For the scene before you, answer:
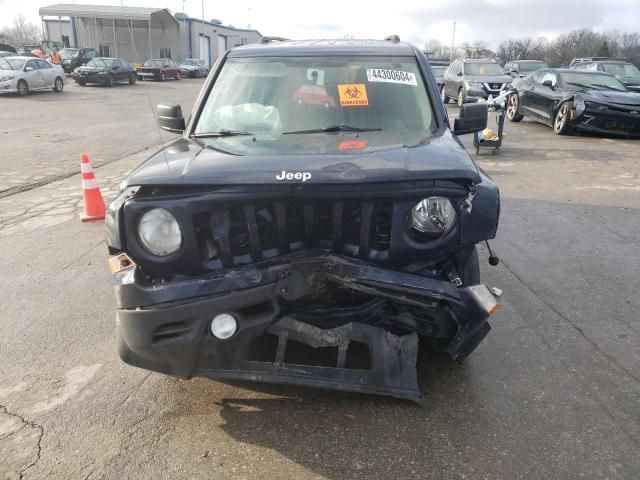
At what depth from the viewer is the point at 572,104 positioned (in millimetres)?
11766

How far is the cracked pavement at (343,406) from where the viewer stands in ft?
7.84

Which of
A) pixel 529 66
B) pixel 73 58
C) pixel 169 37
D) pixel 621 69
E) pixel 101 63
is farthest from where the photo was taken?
pixel 169 37

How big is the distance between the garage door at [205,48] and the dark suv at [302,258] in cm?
6054

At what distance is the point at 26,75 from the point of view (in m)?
21.0

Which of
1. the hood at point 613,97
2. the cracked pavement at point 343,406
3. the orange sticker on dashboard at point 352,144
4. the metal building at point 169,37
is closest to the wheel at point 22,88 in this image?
the metal building at point 169,37

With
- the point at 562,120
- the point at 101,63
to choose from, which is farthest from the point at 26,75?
the point at 562,120

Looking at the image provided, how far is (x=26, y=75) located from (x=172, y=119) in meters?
20.9

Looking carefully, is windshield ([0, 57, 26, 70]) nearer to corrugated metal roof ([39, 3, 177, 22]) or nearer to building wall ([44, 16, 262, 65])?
corrugated metal roof ([39, 3, 177, 22])

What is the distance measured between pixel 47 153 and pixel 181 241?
31.6ft

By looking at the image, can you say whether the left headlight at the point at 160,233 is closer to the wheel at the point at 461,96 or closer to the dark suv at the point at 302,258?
the dark suv at the point at 302,258

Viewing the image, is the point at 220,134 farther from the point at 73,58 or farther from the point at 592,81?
the point at 73,58

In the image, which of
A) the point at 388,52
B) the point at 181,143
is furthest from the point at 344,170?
the point at 388,52

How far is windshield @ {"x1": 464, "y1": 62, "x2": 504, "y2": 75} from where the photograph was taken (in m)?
18.0

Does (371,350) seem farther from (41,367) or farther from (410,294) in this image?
(41,367)
